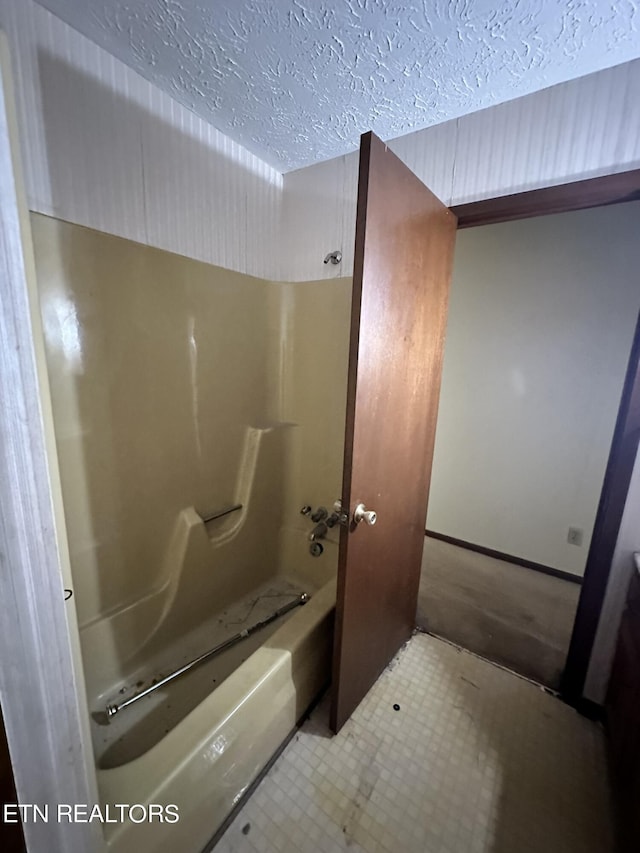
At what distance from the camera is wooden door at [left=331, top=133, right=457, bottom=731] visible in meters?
0.94

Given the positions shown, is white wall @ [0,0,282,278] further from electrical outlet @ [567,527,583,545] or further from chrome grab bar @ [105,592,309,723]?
electrical outlet @ [567,527,583,545]

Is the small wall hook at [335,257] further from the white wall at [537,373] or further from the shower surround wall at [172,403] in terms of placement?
the white wall at [537,373]

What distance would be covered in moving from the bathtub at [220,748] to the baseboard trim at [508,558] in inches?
63.2

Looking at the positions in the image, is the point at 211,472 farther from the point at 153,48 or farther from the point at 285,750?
the point at 153,48

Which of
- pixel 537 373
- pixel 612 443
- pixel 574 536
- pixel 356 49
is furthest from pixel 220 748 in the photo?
pixel 537 373

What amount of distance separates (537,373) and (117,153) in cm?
237

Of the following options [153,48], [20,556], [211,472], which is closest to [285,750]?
[211,472]

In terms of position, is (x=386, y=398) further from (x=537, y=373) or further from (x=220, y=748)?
(x=537, y=373)

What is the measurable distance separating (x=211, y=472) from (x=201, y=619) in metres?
0.69

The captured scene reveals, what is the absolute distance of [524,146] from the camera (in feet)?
3.85

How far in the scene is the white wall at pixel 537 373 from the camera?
6.27 ft

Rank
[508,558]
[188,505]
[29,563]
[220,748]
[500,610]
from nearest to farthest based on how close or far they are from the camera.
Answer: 1. [29,563]
2. [220,748]
3. [188,505]
4. [500,610]
5. [508,558]

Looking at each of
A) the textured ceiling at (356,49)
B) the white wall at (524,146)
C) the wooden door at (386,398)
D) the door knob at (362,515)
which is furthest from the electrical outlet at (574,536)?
the textured ceiling at (356,49)

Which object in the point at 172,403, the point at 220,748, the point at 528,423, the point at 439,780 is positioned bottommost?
the point at 439,780
